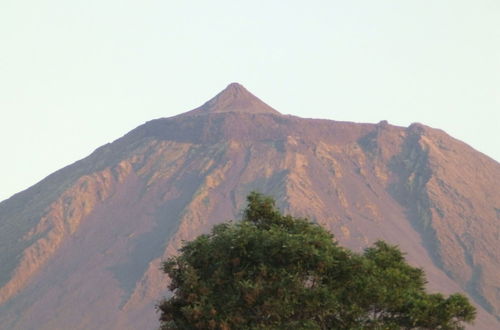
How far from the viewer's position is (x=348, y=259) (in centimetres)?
3088

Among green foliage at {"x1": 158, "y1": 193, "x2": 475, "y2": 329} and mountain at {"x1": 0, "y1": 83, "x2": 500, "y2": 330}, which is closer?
green foliage at {"x1": 158, "y1": 193, "x2": 475, "y2": 329}

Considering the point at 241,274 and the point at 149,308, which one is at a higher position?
the point at 241,274

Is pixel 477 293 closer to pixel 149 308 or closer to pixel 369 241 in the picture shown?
pixel 369 241

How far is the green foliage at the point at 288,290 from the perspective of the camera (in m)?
29.4

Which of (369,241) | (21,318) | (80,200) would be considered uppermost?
(80,200)

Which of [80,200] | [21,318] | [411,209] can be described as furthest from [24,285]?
[411,209]

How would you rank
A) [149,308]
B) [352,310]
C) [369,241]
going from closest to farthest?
[352,310], [149,308], [369,241]

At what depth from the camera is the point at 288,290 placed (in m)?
29.3

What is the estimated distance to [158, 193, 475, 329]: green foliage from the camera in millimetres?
29391

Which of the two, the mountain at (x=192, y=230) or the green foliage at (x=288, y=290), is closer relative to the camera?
the green foliage at (x=288, y=290)

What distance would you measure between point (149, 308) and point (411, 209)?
225ft

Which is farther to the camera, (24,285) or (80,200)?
(80,200)

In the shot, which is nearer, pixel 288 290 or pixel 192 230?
pixel 288 290

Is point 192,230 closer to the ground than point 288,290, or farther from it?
closer to the ground
